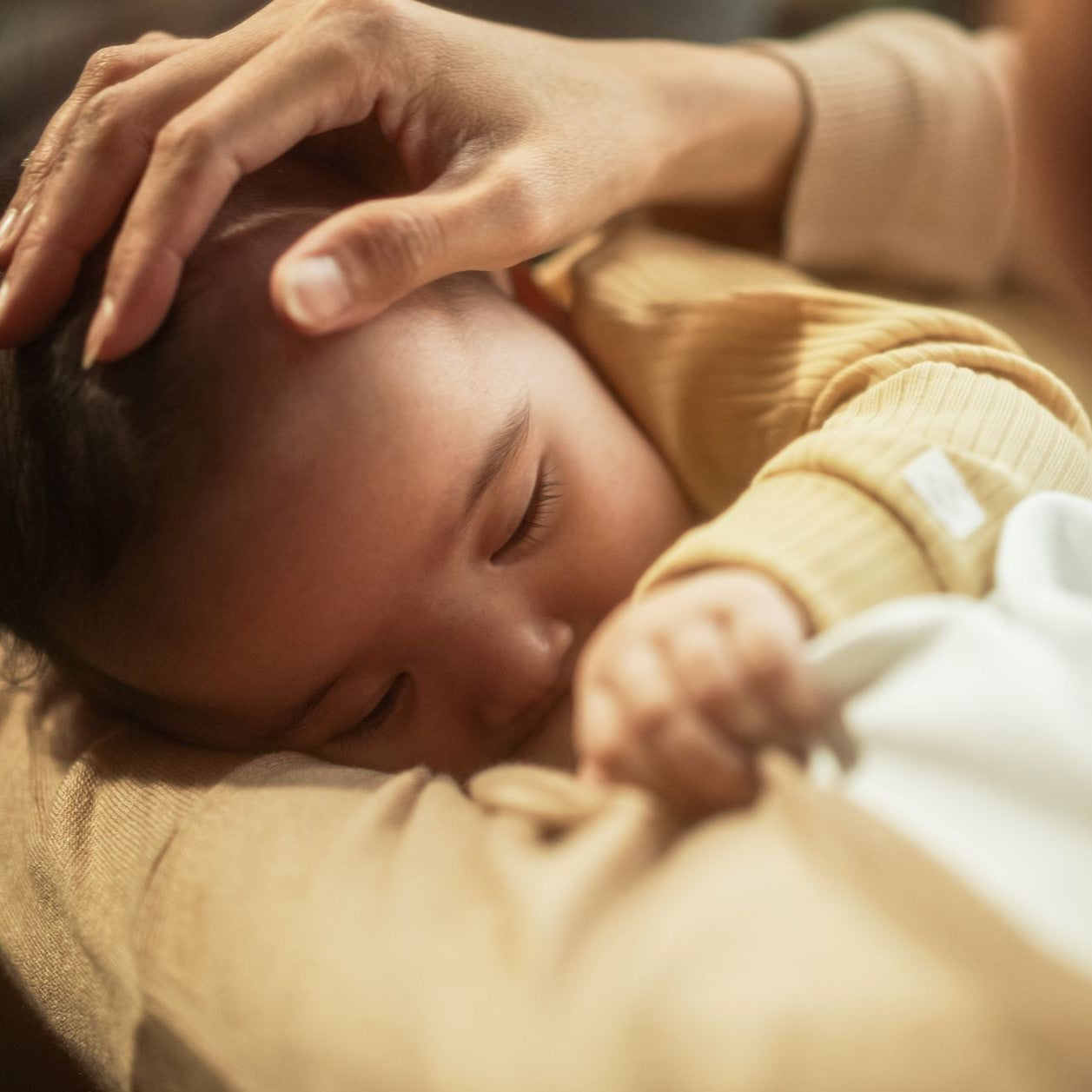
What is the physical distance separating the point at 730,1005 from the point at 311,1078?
194 millimetres

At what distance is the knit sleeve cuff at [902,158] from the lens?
3.52 feet

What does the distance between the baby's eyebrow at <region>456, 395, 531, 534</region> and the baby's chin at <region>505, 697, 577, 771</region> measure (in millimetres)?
158

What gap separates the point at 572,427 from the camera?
29.3 inches

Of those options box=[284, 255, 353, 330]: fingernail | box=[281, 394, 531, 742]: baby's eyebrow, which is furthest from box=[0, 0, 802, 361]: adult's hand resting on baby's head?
box=[281, 394, 531, 742]: baby's eyebrow

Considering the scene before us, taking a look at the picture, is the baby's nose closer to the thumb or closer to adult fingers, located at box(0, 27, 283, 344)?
the thumb

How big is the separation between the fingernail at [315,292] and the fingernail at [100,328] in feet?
0.33

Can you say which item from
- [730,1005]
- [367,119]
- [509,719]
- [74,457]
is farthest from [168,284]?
[730,1005]

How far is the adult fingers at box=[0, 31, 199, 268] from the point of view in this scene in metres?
0.68

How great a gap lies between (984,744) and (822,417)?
1.34ft

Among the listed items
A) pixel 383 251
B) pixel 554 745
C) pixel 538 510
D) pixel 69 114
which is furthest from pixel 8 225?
pixel 554 745

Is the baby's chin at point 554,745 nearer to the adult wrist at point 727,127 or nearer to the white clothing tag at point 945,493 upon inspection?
the white clothing tag at point 945,493

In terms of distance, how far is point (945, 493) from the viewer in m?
0.56

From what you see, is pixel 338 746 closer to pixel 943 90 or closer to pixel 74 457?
pixel 74 457

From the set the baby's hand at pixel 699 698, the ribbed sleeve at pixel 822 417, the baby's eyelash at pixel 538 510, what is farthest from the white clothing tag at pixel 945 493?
the baby's eyelash at pixel 538 510
